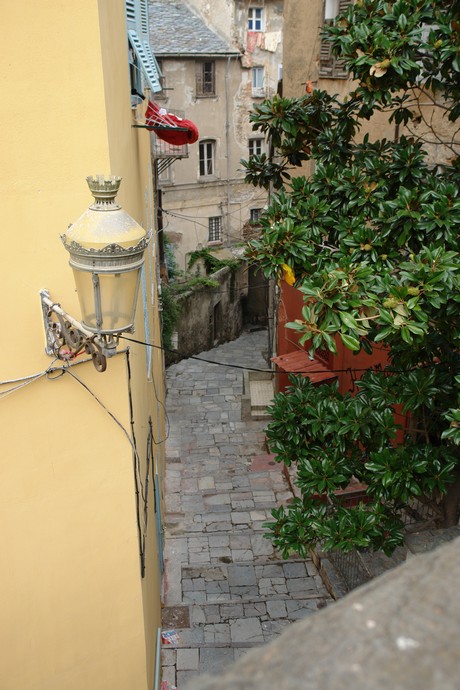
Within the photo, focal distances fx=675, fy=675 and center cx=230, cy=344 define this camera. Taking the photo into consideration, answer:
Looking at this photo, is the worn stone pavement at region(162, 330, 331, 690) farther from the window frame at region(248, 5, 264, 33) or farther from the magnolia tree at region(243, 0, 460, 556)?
the window frame at region(248, 5, 264, 33)

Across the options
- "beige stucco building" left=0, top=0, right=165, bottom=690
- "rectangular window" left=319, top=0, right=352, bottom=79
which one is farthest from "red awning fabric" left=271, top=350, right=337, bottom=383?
"beige stucco building" left=0, top=0, right=165, bottom=690

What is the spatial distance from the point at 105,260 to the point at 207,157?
27.1 m

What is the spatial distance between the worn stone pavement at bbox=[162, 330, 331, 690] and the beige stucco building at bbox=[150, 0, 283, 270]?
39.9 ft

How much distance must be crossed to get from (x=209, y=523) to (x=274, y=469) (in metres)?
2.70

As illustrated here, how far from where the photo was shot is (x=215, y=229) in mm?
31000

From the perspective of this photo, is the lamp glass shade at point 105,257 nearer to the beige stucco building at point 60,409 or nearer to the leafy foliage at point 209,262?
the beige stucco building at point 60,409

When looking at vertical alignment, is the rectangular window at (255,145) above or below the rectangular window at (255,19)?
below

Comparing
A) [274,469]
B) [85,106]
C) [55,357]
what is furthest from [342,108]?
[274,469]

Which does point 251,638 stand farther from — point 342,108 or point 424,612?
point 424,612

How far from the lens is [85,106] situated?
4.39 m

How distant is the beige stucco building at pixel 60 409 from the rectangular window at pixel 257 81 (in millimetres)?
25066

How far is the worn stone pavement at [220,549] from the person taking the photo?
10195mm

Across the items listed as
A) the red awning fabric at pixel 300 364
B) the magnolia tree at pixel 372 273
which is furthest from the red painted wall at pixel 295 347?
the magnolia tree at pixel 372 273

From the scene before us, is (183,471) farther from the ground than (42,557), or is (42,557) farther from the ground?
(42,557)
